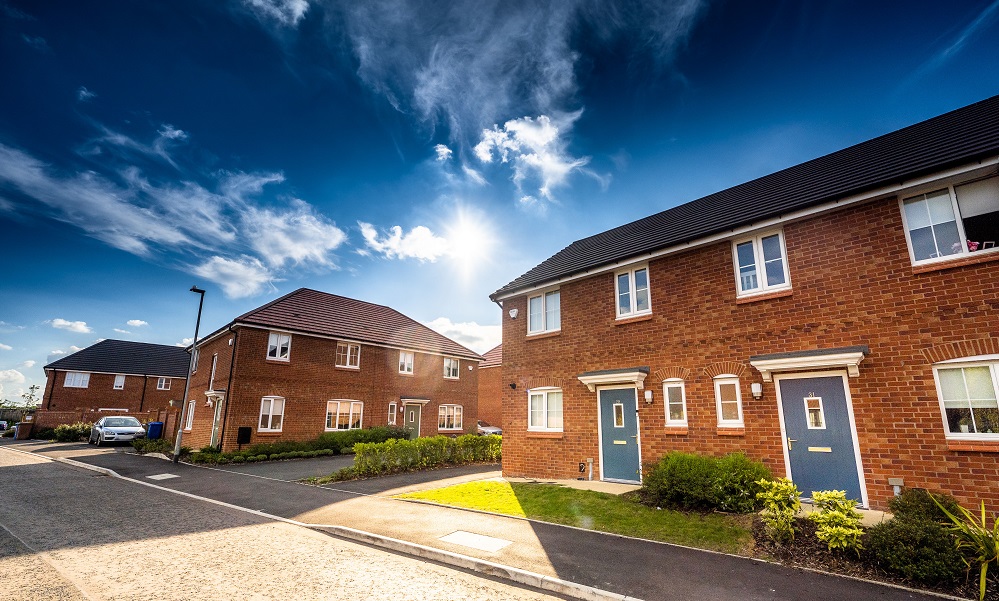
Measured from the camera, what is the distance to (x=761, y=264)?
1054 centimetres

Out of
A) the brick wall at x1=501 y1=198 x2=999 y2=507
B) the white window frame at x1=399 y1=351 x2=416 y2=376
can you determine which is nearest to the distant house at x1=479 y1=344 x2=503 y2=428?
the white window frame at x1=399 y1=351 x2=416 y2=376

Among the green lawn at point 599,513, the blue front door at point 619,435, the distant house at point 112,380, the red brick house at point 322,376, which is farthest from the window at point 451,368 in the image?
the distant house at point 112,380

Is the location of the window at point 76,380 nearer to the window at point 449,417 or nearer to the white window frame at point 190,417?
the white window frame at point 190,417

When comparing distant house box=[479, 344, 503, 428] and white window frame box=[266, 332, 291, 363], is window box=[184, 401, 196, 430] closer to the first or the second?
white window frame box=[266, 332, 291, 363]

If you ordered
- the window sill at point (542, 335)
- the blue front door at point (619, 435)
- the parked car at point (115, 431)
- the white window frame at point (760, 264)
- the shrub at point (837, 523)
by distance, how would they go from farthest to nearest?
the parked car at point (115, 431)
the window sill at point (542, 335)
the blue front door at point (619, 435)
the white window frame at point (760, 264)
the shrub at point (837, 523)

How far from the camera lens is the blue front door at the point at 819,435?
8.63 meters

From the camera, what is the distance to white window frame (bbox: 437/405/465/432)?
2978 centimetres

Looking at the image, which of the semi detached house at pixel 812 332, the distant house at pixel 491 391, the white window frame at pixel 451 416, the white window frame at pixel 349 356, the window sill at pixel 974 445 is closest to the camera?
the window sill at pixel 974 445

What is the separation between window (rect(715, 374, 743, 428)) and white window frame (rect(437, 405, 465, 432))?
21838 millimetres

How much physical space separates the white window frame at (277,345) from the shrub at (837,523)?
22677 mm

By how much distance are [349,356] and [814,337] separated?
22.7 meters

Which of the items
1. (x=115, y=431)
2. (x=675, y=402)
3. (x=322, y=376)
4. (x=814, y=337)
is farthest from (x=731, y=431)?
(x=115, y=431)

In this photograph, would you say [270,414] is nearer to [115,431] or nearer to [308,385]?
[308,385]

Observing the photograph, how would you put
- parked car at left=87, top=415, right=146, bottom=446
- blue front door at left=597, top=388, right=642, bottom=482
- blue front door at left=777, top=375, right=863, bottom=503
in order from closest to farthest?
blue front door at left=777, top=375, right=863, bottom=503, blue front door at left=597, top=388, right=642, bottom=482, parked car at left=87, top=415, right=146, bottom=446
